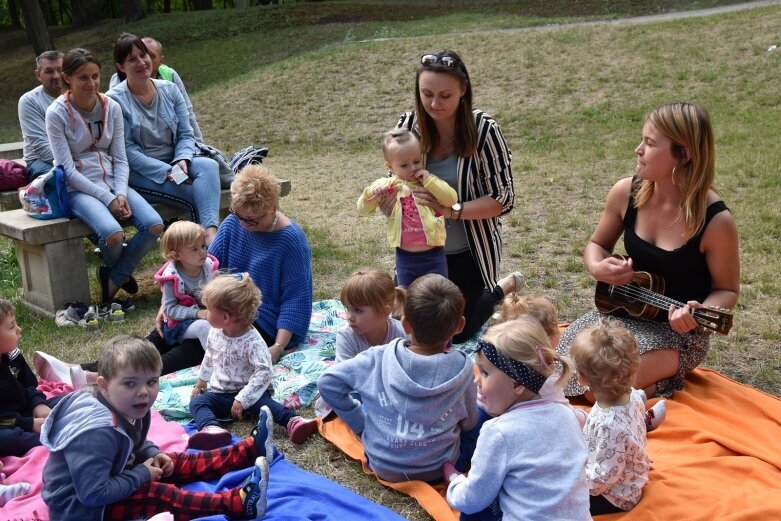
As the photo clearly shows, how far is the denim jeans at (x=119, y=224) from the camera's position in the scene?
5797 millimetres

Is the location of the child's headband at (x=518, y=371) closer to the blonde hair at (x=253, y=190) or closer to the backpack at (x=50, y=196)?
the blonde hair at (x=253, y=190)

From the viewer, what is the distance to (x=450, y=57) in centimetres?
457

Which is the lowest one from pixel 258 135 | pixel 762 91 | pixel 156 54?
pixel 258 135

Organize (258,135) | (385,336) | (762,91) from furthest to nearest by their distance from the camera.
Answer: (258,135) < (762,91) < (385,336)

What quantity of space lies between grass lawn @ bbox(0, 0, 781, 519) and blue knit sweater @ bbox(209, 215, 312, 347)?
89cm

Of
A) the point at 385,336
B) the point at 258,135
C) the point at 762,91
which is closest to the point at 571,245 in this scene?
the point at 385,336

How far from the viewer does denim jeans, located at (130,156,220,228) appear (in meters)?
6.40

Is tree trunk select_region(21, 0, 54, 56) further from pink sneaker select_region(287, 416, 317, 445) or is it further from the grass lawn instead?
pink sneaker select_region(287, 416, 317, 445)

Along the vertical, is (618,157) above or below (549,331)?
below

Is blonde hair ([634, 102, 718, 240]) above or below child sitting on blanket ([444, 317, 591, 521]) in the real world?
above

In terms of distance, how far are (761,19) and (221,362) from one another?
1394 centimetres

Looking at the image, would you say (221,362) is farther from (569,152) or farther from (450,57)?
(569,152)

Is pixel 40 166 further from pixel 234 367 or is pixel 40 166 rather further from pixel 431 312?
pixel 431 312

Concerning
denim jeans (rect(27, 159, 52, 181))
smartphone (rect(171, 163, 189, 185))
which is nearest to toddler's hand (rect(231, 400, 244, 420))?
smartphone (rect(171, 163, 189, 185))
